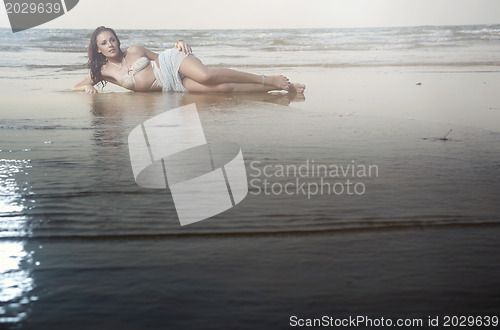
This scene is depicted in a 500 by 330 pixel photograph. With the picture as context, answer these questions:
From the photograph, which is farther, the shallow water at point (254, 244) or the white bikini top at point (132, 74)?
the white bikini top at point (132, 74)

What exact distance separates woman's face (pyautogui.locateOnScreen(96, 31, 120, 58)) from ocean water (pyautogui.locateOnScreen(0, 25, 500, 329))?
179 centimetres

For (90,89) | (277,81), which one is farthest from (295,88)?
(90,89)

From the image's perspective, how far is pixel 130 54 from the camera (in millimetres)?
4168

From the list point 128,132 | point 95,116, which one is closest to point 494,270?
point 128,132

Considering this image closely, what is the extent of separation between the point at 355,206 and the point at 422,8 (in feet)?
25.8

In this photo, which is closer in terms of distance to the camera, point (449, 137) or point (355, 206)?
point (355, 206)

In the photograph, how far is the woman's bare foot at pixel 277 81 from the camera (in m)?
3.81

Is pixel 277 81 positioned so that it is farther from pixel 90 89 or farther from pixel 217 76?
pixel 90 89

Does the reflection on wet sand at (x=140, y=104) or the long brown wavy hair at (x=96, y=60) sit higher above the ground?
the long brown wavy hair at (x=96, y=60)

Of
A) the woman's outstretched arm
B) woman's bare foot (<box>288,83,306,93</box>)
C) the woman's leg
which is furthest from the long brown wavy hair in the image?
woman's bare foot (<box>288,83,306,93</box>)

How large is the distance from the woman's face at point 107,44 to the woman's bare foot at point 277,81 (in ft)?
3.49

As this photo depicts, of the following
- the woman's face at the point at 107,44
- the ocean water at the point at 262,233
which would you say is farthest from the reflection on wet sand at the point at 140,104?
the woman's face at the point at 107,44

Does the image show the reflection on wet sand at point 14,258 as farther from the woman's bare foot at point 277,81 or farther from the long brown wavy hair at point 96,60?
the long brown wavy hair at point 96,60

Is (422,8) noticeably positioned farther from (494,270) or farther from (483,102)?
(494,270)
